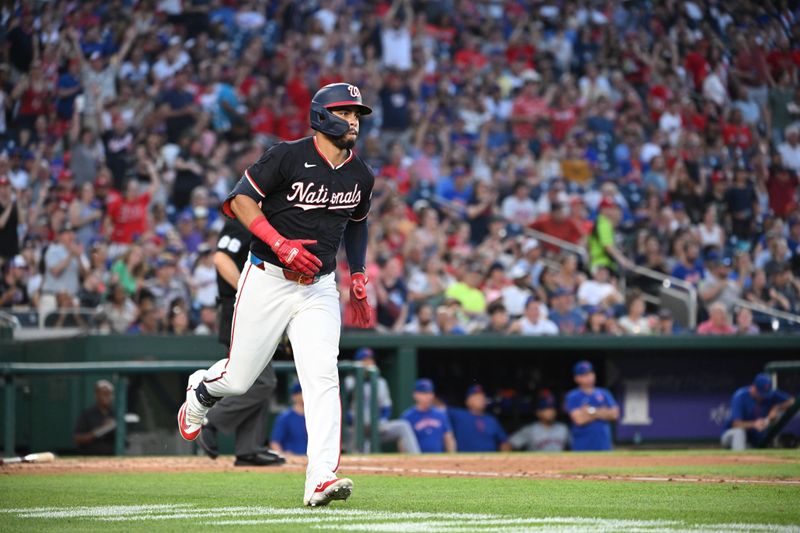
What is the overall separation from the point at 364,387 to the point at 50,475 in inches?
169

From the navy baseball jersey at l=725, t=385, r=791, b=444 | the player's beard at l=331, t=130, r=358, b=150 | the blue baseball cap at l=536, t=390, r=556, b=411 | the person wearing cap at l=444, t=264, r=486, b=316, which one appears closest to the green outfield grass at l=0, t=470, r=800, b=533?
the player's beard at l=331, t=130, r=358, b=150

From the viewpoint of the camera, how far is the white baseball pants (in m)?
5.18

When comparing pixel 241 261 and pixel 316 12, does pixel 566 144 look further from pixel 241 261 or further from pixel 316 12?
pixel 241 261

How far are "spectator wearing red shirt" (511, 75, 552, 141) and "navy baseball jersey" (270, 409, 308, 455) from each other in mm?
7596

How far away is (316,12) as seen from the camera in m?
17.6

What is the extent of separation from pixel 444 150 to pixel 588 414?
5.70 meters

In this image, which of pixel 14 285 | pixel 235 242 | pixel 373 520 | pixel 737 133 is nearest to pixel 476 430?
pixel 14 285

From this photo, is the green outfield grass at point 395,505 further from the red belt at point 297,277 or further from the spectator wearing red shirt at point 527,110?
the spectator wearing red shirt at point 527,110

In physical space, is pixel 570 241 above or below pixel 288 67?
below

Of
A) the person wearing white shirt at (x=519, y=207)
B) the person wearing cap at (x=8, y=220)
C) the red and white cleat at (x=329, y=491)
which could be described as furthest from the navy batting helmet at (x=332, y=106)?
the person wearing white shirt at (x=519, y=207)

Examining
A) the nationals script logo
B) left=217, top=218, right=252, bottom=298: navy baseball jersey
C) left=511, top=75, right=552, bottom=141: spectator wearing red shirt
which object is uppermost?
left=511, top=75, right=552, bottom=141: spectator wearing red shirt

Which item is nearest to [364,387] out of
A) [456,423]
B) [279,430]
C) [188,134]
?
[279,430]

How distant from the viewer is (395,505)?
513 cm

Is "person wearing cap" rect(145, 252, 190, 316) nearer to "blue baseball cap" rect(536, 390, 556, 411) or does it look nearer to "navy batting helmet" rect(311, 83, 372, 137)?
"blue baseball cap" rect(536, 390, 556, 411)
